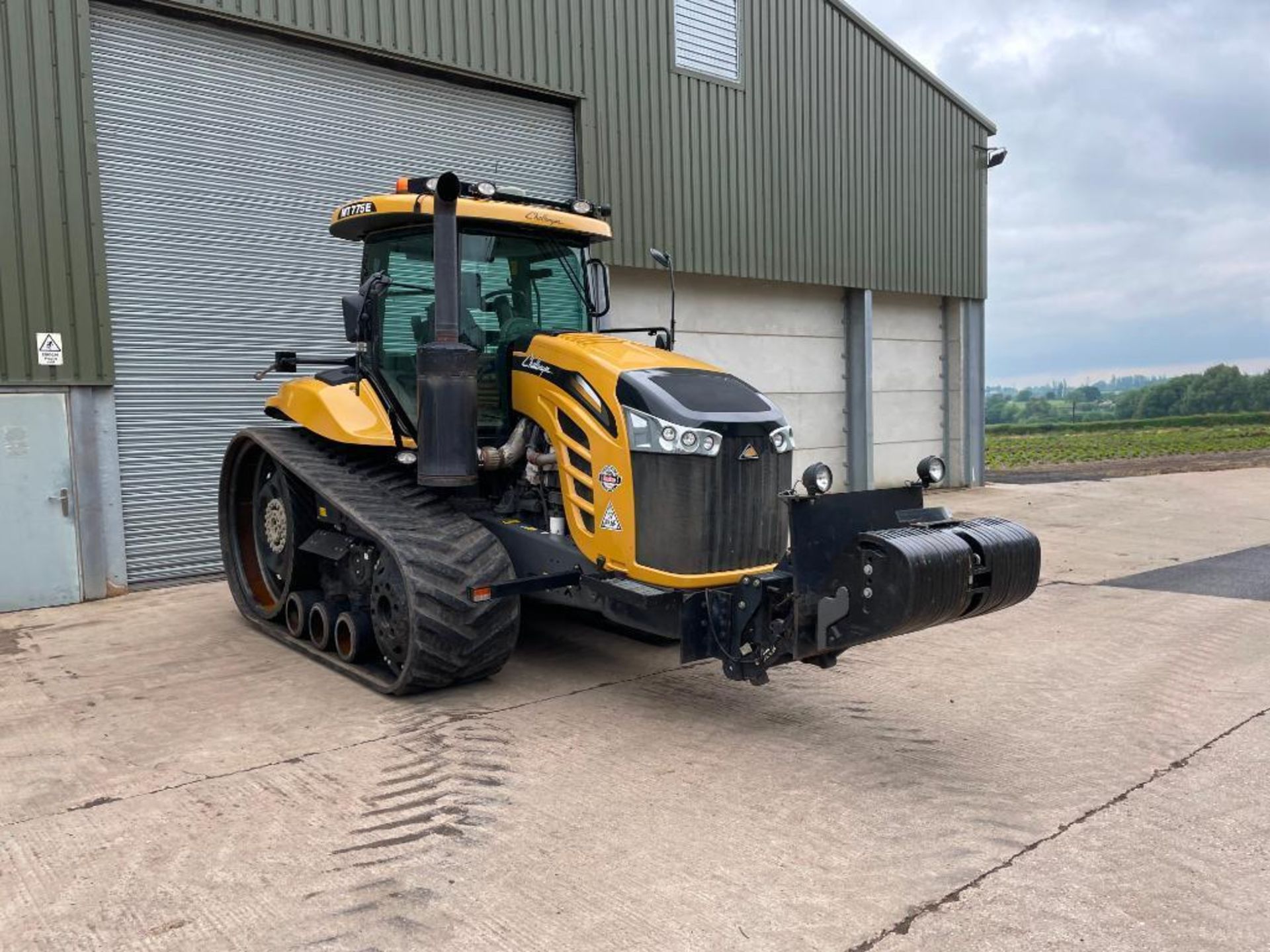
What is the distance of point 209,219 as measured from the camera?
9883mm

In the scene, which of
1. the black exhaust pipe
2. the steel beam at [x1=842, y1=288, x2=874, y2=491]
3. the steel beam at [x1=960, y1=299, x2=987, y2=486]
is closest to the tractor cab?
the black exhaust pipe

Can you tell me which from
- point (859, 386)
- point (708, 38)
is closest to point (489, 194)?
point (708, 38)

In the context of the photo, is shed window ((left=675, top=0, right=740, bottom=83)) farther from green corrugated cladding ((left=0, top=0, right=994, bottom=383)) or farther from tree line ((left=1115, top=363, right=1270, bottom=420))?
tree line ((left=1115, top=363, right=1270, bottom=420))

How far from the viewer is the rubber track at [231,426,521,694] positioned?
5449 mm

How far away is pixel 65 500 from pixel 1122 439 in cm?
4642

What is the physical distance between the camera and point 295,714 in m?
5.60

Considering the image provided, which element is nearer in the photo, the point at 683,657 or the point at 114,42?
the point at 683,657

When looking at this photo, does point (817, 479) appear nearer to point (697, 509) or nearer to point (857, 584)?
point (857, 584)

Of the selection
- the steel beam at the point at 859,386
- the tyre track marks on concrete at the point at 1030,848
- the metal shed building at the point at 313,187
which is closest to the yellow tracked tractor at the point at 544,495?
the tyre track marks on concrete at the point at 1030,848

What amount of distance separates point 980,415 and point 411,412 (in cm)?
1458

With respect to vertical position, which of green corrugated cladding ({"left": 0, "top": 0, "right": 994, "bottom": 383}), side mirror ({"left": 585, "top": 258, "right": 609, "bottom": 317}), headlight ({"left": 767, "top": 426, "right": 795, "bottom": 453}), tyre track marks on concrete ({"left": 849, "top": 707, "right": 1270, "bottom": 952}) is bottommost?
tyre track marks on concrete ({"left": 849, "top": 707, "right": 1270, "bottom": 952})

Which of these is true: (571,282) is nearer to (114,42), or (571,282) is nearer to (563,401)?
(563,401)

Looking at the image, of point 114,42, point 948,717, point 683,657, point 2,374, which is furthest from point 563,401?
point 114,42

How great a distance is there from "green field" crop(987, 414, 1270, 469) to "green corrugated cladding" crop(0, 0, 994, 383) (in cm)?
1326
